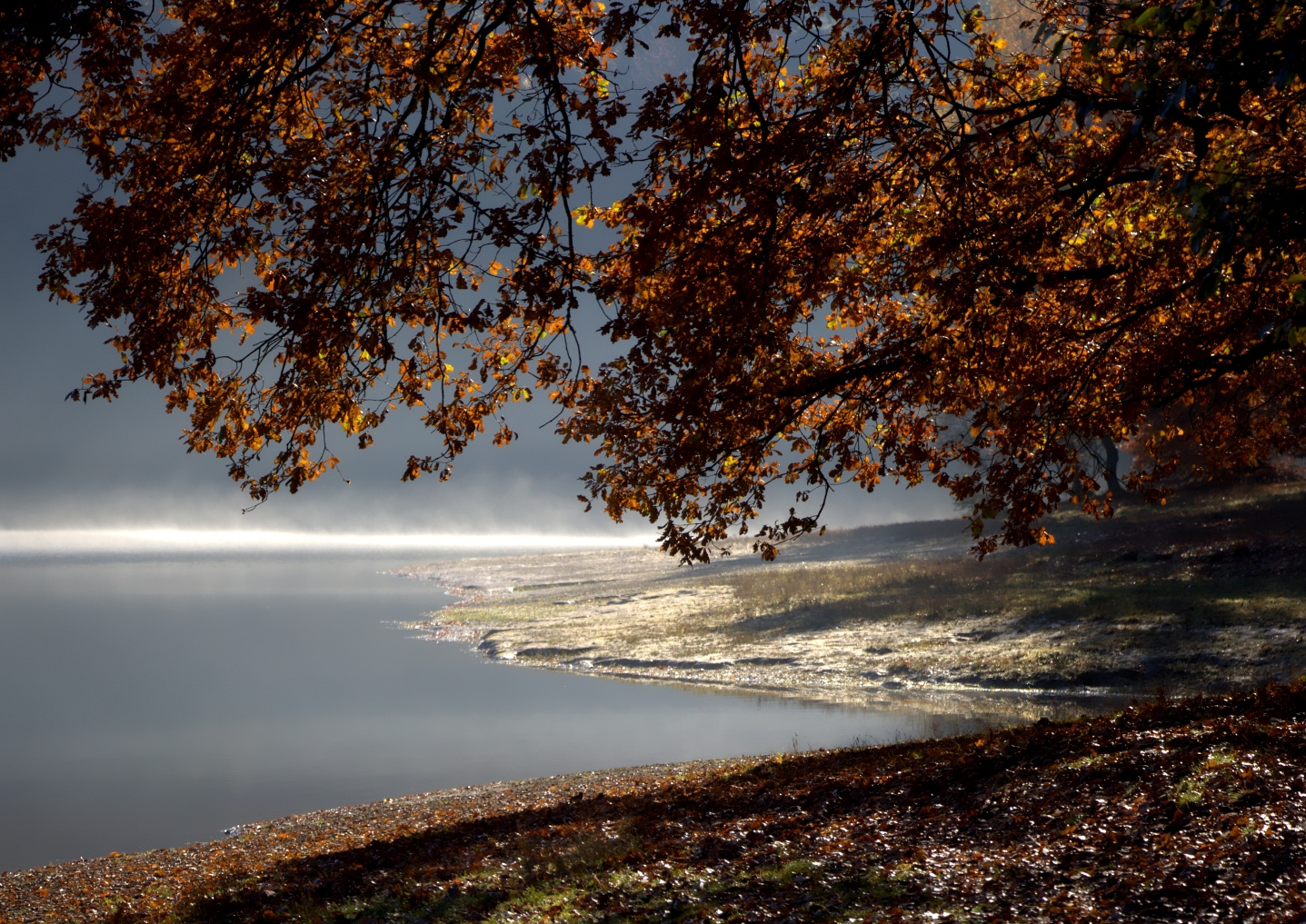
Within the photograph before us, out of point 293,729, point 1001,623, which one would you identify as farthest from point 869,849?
point 293,729

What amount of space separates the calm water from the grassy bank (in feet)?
27.0

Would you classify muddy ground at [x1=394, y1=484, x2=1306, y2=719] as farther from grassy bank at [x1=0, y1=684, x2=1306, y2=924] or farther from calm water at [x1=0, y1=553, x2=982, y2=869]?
grassy bank at [x1=0, y1=684, x2=1306, y2=924]

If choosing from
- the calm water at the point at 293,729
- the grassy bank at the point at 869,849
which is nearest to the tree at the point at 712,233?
the grassy bank at the point at 869,849

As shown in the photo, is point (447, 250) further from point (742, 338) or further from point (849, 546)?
point (849, 546)

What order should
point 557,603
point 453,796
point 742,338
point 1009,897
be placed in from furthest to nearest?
point 557,603 < point 453,796 < point 742,338 < point 1009,897

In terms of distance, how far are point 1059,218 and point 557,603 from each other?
163 feet

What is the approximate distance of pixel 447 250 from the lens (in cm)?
1219

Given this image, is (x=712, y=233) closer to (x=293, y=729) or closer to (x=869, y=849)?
(x=869, y=849)

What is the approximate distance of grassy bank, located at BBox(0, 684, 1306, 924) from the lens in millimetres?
7363

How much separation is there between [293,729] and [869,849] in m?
28.4

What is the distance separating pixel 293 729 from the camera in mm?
32469

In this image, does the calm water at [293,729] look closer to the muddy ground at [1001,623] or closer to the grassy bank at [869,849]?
the muddy ground at [1001,623]

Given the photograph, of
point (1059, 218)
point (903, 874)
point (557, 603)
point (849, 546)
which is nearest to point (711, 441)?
point (1059, 218)

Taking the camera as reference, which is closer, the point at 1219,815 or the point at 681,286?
the point at 1219,815
